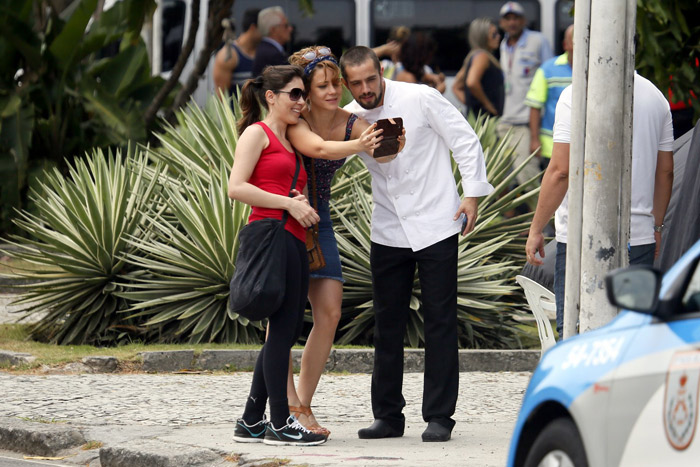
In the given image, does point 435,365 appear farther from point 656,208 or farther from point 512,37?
point 512,37

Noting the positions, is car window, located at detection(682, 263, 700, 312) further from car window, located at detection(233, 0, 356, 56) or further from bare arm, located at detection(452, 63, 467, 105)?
car window, located at detection(233, 0, 356, 56)

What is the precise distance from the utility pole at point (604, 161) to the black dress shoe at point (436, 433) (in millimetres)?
1118

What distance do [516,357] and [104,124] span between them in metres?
6.39

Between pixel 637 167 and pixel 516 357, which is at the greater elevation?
pixel 637 167

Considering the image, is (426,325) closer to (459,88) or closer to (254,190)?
(254,190)

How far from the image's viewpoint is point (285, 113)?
586 centimetres

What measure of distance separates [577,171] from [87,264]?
5237mm

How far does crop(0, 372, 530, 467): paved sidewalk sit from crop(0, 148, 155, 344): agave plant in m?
1.40

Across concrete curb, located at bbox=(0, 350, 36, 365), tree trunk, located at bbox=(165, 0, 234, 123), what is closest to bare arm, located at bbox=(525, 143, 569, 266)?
concrete curb, located at bbox=(0, 350, 36, 365)

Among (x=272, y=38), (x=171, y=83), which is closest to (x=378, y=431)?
(x=272, y=38)

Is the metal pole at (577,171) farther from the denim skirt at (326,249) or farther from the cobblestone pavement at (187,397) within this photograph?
the cobblestone pavement at (187,397)

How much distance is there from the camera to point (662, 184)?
578 centimetres

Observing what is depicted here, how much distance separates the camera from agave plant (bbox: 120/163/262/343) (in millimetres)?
9055

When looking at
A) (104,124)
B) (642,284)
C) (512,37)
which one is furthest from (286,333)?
(512,37)
